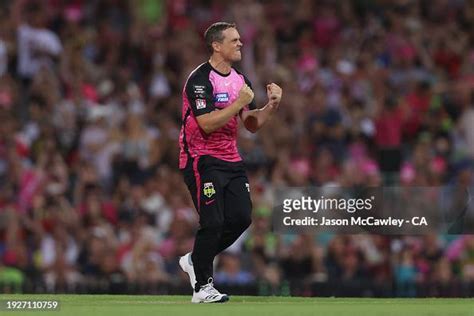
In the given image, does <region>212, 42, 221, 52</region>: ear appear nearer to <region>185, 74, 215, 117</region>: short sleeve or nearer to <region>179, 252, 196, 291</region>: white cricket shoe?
<region>185, 74, 215, 117</region>: short sleeve

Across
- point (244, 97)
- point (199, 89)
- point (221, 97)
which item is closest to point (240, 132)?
point (221, 97)

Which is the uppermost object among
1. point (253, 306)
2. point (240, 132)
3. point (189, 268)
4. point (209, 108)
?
point (209, 108)

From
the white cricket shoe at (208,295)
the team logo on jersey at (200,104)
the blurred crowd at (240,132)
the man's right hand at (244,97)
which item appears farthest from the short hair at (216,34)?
the blurred crowd at (240,132)

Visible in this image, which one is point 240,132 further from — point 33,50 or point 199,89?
point 199,89

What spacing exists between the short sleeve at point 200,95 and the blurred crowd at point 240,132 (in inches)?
187

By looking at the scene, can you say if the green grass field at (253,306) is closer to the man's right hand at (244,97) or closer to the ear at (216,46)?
the man's right hand at (244,97)

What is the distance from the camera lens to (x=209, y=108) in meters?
11.9

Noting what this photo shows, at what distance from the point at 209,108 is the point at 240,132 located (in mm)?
7247

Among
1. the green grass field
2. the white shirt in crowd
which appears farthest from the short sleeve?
the white shirt in crowd

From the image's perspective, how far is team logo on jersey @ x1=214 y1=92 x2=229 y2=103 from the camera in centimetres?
1205

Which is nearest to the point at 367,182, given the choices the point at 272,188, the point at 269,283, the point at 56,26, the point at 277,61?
the point at 272,188

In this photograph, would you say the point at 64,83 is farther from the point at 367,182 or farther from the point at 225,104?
the point at 225,104

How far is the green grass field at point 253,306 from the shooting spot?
1095 centimetres

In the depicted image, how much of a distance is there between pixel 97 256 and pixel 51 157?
1971 millimetres
